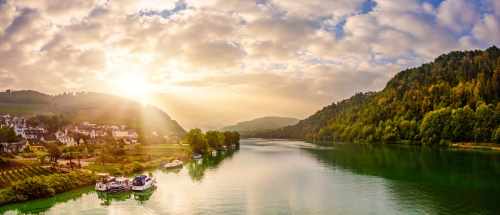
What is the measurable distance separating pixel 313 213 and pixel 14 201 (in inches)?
1492

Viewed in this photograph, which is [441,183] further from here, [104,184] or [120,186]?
[104,184]

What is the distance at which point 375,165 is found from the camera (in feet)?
258

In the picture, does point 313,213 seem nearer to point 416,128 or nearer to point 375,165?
point 375,165

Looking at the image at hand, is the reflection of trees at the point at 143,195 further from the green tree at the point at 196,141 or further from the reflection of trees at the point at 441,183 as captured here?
the green tree at the point at 196,141

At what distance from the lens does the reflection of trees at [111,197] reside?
4468cm

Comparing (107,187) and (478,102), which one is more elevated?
(478,102)

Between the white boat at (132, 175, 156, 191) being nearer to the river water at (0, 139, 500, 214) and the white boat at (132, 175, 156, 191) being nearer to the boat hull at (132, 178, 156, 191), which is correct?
the boat hull at (132, 178, 156, 191)

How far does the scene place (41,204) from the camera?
42.5 metres

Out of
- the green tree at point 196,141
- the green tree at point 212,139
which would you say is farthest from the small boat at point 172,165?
the green tree at point 212,139


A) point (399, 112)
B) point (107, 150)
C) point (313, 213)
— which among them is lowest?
point (313, 213)

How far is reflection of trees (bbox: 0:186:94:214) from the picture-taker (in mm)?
39666

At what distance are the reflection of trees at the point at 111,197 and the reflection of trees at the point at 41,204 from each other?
2.98 m

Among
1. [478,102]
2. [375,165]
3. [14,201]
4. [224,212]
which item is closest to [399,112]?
[478,102]

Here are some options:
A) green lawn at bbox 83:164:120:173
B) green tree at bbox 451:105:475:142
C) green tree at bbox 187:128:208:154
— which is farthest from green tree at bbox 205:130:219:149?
green tree at bbox 451:105:475:142
